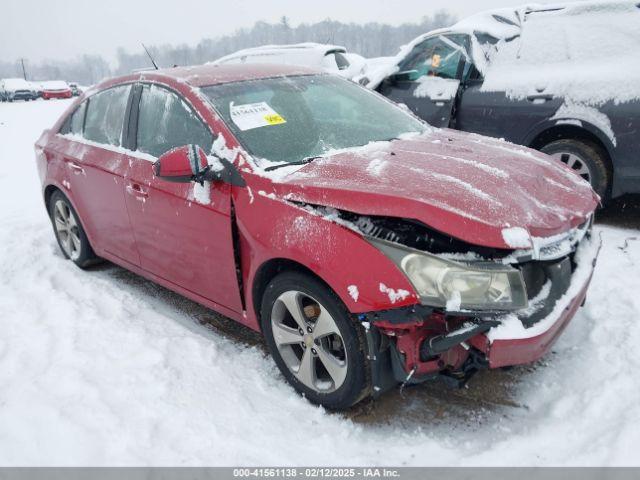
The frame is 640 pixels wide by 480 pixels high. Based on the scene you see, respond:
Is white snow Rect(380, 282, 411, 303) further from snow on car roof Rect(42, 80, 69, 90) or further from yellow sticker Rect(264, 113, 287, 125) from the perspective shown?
snow on car roof Rect(42, 80, 69, 90)

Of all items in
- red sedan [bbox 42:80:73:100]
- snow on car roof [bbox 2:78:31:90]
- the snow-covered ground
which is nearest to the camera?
the snow-covered ground

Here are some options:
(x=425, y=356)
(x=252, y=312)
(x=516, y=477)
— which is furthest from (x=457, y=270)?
(x=252, y=312)

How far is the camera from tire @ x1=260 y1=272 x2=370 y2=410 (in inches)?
90.5

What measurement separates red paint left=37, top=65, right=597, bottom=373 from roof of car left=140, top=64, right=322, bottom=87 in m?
0.01

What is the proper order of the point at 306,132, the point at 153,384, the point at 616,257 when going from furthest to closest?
the point at 616,257 < the point at 306,132 < the point at 153,384

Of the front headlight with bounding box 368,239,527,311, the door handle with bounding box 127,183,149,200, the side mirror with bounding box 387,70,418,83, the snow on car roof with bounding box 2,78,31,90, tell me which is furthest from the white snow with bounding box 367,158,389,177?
the snow on car roof with bounding box 2,78,31,90

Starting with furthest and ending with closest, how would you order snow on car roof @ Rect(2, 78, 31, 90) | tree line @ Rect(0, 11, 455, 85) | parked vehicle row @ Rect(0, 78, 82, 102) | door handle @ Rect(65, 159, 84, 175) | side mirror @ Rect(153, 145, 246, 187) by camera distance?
1. tree line @ Rect(0, 11, 455, 85)
2. snow on car roof @ Rect(2, 78, 31, 90)
3. parked vehicle row @ Rect(0, 78, 82, 102)
4. door handle @ Rect(65, 159, 84, 175)
5. side mirror @ Rect(153, 145, 246, 187)

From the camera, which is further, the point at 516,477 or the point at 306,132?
the point at 306,132

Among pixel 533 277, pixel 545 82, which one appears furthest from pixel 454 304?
pixel 545 82

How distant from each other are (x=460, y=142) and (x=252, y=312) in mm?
1610

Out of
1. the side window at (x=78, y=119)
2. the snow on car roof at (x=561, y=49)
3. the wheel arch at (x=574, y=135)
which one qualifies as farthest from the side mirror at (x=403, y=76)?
the side window at (x=78, y=119)

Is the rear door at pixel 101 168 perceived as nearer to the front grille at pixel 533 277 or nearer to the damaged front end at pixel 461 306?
the damaged front end at pixel 461 306

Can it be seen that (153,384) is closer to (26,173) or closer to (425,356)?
(425,356)

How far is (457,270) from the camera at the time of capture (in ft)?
6.81
